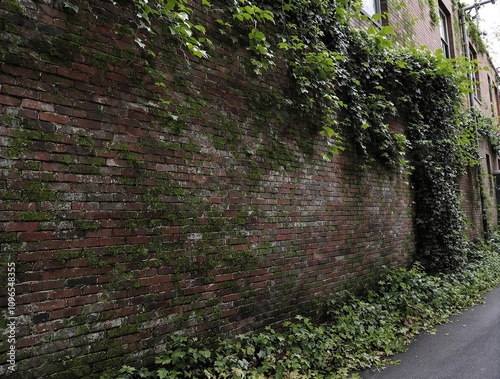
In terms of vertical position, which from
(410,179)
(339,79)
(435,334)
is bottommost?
(435,334)

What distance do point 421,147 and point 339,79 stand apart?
310 cm

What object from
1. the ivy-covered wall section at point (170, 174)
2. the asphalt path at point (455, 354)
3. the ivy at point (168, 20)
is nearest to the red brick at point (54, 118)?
the ivy-covered wall section at point (170, 174)

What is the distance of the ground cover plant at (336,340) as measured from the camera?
10.9 ft

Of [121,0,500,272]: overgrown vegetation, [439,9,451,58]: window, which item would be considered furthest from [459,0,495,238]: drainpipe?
[121,0,500,272]: overgrown vegetation

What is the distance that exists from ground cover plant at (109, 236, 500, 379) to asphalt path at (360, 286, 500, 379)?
0.17 m

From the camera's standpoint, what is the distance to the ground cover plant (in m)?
3.32

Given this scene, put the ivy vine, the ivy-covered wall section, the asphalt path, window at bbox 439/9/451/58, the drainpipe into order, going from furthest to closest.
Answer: window at bbox 439/9/451/58, the drainpipe, the ivy vine, the asphalt path, the ivy-covered wall section

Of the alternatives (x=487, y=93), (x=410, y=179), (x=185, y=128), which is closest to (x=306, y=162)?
(x=185, y=128)

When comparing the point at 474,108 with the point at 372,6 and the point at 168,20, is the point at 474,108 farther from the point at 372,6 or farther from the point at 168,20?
the point at 168,20

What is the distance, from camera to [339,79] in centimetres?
581

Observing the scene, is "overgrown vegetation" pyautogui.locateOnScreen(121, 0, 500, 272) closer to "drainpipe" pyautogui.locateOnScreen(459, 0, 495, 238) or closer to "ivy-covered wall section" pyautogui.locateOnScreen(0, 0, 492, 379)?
"ivy-covered wall section" pyautogui.locateOnScreen(0, 0, 492, 379)

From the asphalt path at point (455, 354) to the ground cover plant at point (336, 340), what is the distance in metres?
0.17

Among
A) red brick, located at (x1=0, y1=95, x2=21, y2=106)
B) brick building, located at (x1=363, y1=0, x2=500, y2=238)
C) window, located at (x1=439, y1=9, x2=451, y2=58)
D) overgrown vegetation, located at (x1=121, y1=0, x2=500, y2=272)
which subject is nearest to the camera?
red brick, located at (x1=0, y1=95, x2=21, y2=106)

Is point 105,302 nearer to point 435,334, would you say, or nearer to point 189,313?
point 189,313
